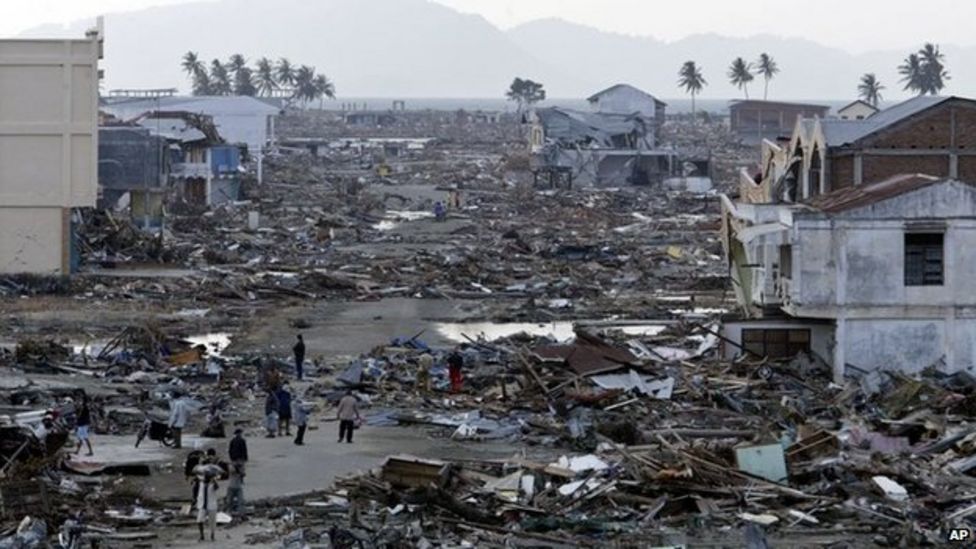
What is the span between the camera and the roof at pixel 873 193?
3572cm

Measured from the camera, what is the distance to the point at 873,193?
36344 millimetres

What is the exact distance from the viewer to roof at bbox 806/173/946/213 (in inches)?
1406

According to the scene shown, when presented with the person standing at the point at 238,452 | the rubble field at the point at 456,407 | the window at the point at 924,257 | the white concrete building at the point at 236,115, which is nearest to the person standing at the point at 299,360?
the rubble field at the point at 456,407

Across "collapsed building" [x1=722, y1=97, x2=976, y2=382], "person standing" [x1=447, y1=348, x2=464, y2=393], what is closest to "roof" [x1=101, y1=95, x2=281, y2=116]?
"collapsed building" [x1=722, y1=97, x2=976, y2=382]

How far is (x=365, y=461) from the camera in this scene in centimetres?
2723

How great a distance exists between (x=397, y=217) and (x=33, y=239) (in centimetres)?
3363

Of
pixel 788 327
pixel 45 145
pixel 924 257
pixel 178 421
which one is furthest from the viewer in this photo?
pixel 45 145

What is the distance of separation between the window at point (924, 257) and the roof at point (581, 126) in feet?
236

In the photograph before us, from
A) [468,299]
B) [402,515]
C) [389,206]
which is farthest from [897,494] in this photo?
[389,206]

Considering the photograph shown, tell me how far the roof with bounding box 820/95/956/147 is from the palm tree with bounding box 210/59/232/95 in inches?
5942

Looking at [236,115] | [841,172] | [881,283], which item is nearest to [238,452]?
[881,283]

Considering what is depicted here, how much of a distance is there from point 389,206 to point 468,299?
4114 centimetres

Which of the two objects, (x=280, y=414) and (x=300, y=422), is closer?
(x=300, y=422)

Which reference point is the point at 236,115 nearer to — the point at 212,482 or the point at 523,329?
the point at 523,329
